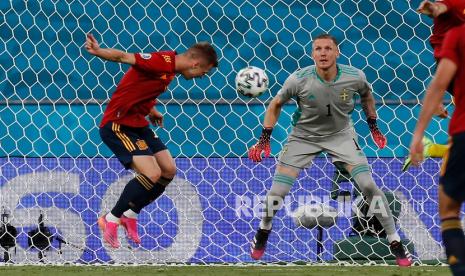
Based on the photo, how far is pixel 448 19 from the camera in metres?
6.53

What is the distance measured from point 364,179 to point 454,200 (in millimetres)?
2520

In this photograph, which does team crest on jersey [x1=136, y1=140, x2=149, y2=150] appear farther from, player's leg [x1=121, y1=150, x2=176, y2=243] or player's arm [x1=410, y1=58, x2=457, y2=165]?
player's arm [x1=410, y1=58, x2=457, y2=165]

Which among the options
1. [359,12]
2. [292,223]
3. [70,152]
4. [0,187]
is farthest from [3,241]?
[359,12]

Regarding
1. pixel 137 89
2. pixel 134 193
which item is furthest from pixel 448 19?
pixel 134 193

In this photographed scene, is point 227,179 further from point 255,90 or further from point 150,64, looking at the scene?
point 150,64

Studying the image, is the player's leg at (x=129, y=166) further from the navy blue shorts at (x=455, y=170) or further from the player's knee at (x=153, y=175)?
the navy blue shorts at (x=455, y=170)

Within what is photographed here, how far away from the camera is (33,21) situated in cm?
1048

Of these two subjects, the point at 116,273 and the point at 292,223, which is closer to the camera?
the point at 116,273

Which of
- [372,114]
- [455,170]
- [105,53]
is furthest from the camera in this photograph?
[372,114]

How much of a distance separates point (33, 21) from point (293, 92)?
15.1ft

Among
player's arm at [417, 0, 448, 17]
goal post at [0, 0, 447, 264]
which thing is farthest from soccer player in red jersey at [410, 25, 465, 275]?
goal post at [0, 0, 447, 264]

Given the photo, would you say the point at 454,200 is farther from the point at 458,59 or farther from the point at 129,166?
the point at 129,166

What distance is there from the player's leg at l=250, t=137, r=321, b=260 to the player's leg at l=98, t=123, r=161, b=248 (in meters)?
0.85

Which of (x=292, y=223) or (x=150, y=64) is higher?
(x=150, y=64)
